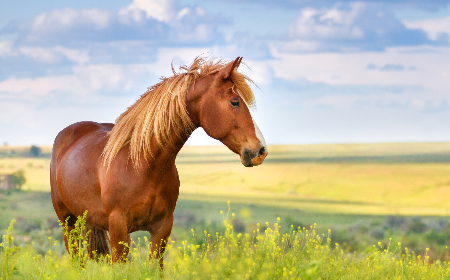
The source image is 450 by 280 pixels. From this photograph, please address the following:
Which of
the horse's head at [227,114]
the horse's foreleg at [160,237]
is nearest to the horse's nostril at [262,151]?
the horse's head at [227,114]

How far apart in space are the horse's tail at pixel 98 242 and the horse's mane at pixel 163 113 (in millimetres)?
1728

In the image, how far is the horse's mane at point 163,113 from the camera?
568 centimetres

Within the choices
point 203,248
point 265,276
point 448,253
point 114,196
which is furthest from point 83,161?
point 448,253

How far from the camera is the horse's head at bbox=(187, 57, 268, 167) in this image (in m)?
5.37

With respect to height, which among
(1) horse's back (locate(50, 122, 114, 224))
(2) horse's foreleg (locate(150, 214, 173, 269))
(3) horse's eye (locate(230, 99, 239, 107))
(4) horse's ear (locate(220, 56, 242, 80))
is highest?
(4) horse's ear (locate(220, 56, 242, 80))

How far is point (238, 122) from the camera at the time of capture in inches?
214

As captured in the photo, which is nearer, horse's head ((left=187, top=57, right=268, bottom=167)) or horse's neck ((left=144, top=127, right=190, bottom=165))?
horse's head ((left=187, top=57, right=268, bottom=167))

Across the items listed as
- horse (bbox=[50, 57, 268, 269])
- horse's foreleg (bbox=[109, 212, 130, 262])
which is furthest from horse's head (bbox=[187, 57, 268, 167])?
horse's foreleg (bbox=[109, 212, 130, 262])

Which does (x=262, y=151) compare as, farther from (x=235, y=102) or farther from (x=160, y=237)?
(x=160, y=237)

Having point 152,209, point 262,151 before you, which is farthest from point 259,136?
point 152,209

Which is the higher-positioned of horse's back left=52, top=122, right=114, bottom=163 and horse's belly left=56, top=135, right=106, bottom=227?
horse's back left=52, top=122, right=114, bottom=163

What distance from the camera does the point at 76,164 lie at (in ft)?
22.3

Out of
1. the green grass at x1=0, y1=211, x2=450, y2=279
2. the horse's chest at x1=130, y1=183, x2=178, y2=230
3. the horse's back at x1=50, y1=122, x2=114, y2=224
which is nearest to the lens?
the green grass at x1=0, y1=211, x2=450, y2=279

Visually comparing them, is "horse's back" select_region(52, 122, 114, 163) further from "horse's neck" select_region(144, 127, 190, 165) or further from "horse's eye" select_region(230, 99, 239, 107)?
"horse's eye" select_region(230, 99, 239, 107)
